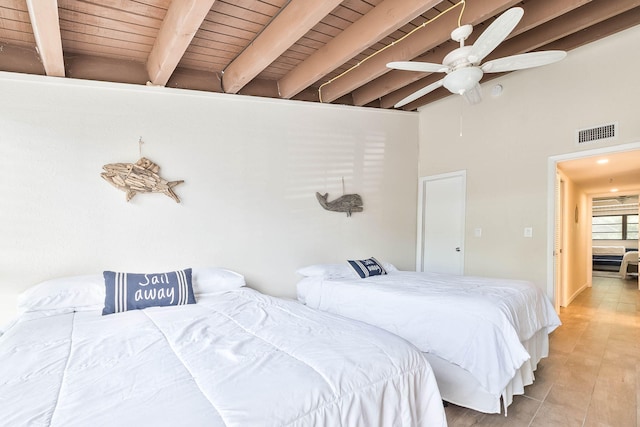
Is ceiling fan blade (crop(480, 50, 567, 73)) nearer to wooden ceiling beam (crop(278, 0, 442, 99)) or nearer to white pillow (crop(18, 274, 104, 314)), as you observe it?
wooden ceiling beam (crop(278, 0, 442, 99))

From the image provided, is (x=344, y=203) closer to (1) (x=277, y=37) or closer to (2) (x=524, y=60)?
(1) (x=277, y=37)

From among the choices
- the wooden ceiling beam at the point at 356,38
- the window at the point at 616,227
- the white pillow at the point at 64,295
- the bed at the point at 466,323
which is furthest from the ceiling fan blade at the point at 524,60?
the window at the point at 616,227

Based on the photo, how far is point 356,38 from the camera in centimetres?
269

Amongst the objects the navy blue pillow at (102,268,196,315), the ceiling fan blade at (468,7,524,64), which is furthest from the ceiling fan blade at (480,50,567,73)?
the navy blue pillow at (102,268,196,315)

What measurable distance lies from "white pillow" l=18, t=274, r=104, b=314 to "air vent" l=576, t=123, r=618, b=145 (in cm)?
446

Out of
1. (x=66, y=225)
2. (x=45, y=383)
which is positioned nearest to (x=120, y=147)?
(x=66, y=225)

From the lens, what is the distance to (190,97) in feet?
10.4

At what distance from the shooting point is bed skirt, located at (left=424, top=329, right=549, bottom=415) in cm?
208

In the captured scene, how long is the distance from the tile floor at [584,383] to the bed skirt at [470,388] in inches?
3.1

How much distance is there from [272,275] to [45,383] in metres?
2.44

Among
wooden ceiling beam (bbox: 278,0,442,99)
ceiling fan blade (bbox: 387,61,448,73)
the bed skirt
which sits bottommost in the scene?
the bed skirt

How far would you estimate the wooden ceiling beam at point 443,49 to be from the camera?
252 cm

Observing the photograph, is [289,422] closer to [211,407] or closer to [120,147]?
[211,407]

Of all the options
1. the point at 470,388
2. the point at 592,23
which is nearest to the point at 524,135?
the point at 592,23
